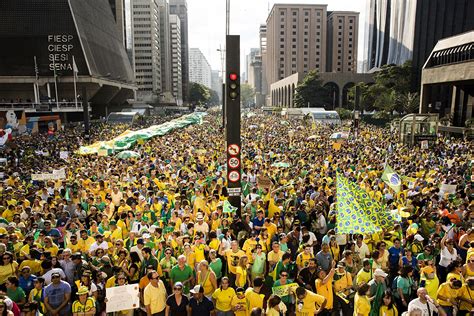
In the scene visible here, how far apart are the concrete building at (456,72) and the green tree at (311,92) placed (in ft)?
142

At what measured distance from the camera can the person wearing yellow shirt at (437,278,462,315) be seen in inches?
252

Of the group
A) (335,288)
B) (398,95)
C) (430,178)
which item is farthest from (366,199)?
(398,95)

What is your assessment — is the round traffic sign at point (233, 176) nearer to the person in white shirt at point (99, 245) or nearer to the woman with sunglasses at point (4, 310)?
the person in white shirt at point (99, 245)

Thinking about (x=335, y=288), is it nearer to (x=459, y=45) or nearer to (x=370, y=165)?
(x=370, y=165)

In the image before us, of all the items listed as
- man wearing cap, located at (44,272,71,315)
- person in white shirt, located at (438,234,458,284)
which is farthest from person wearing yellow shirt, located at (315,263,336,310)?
man wearing cap, located at (44,272,71,315)

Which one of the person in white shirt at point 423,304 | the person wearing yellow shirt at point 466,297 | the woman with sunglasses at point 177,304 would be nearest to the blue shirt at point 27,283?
the woman with sunglasses at point 177,304

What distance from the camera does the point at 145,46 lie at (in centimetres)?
14262

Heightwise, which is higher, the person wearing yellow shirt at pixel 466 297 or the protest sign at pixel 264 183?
the protest sign at pixel 264 183

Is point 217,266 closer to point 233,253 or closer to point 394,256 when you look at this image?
point 233,253

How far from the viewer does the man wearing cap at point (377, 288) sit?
20.3 feet

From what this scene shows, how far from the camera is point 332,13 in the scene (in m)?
148

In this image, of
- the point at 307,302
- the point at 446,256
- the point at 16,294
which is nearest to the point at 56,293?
the point at 16,294

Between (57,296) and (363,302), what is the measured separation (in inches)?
183

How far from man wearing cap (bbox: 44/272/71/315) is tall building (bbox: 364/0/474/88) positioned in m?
64.3
